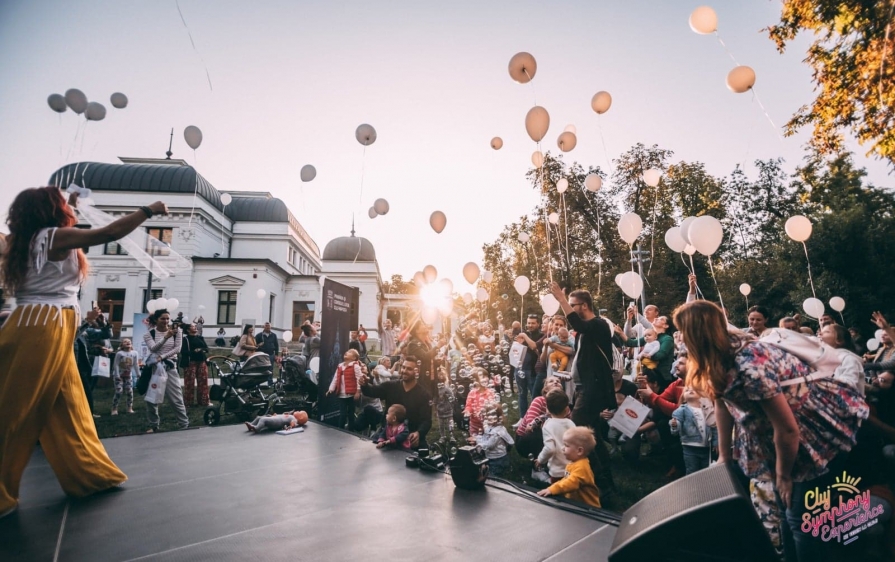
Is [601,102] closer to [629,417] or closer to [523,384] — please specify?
[523,384]

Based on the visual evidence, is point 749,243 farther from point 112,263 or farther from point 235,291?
point 112,263

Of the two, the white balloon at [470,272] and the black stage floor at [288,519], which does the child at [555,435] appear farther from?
the white balloon at [470,272]

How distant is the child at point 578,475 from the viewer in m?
3.22

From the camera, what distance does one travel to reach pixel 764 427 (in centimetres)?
208

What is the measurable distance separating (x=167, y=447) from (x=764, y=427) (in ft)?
18.4

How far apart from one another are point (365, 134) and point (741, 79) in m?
5.97

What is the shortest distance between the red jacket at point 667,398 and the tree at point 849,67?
5.43 m

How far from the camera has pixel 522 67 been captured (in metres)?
5.97

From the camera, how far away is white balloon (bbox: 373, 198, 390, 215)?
9.55m

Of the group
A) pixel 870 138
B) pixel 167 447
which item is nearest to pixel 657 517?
pixel 167 447

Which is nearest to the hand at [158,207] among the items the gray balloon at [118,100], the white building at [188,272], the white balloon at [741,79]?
the white balloon at [741,79]

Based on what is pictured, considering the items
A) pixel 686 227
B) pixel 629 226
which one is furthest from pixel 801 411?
pixel 629 226

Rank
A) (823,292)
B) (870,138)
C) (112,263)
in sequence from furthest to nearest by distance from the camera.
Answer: (112,263) < (823,292) < (870,138)

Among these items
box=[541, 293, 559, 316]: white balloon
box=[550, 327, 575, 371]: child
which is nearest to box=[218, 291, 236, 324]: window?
box=[541, 293, 559, 316]: white balloon
